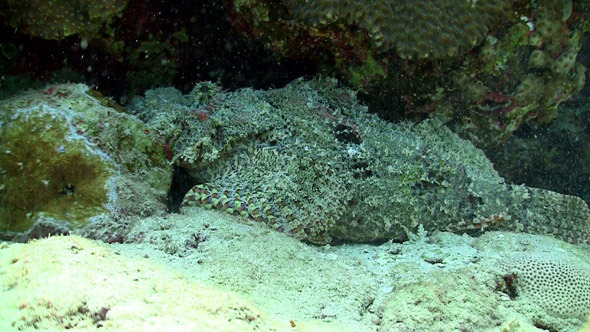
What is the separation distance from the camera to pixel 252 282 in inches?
90.7

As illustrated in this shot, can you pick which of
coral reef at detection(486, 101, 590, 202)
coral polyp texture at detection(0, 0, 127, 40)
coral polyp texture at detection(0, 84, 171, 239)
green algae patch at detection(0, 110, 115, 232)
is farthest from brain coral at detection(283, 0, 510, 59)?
coral reef at detection(486, 101, 590, 202)

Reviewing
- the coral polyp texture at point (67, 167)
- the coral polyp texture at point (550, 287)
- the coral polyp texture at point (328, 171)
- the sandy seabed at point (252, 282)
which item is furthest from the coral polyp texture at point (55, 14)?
the coral polyp texture at point (550, 287)

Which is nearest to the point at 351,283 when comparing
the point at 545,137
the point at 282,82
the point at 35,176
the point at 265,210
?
the point at 265,210

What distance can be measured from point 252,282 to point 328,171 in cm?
158

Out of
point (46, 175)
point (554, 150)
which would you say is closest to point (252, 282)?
point (46, 175)

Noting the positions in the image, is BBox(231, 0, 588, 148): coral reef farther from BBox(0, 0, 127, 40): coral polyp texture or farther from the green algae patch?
the green algae patch

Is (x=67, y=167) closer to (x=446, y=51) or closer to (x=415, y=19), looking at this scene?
(x=415, y=19)

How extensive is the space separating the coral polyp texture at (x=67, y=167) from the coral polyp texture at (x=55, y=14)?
45cm

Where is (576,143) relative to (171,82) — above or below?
above

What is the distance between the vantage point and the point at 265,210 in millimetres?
3395

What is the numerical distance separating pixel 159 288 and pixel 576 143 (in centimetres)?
573

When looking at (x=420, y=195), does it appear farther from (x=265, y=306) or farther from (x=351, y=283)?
(x=265, y=306)

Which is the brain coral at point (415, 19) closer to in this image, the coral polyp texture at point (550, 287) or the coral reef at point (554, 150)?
the coral polyp texture at point (550, 287)

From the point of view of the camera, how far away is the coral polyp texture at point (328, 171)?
11.6 ft
